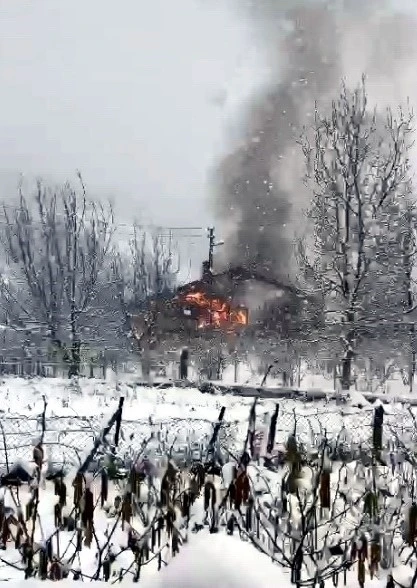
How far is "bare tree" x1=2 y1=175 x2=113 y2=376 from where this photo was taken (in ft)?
89.7

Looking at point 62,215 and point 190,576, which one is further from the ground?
point 62,215

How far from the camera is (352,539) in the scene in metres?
4.03

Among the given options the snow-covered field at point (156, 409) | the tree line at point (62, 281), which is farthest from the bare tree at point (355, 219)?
the tree line at point (62, 281)

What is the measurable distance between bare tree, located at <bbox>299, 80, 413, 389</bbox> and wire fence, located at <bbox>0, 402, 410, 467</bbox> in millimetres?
4110

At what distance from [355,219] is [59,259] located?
12705 millimetres

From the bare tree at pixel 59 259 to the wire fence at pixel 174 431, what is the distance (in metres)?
12.4

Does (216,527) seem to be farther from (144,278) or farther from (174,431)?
(144,278)

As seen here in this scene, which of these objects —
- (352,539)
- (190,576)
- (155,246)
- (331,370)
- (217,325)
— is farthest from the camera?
(155,246)

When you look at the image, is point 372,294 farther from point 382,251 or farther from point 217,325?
point 217,325

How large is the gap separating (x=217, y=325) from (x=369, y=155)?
41.3 feet

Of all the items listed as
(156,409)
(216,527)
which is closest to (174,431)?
(156,409)

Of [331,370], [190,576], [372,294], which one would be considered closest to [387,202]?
[372,294]

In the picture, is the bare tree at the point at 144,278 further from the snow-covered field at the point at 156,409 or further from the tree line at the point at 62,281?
the snow-covered field at the point at 156,409

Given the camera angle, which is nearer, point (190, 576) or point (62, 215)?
point (190, 576)
